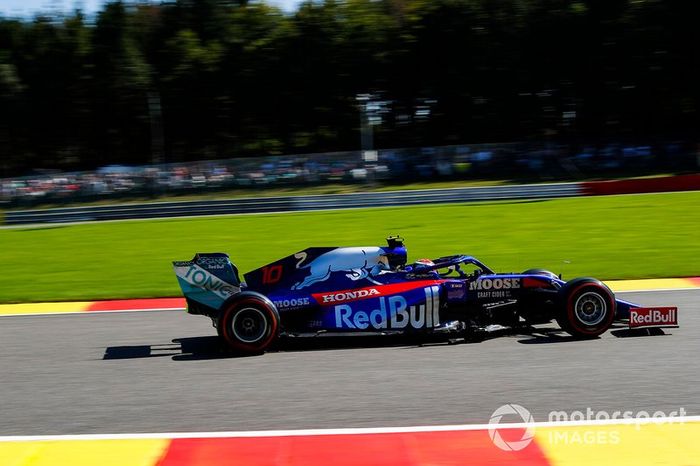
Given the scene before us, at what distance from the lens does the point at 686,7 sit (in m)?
39.6

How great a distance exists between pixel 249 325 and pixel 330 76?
1412 inches

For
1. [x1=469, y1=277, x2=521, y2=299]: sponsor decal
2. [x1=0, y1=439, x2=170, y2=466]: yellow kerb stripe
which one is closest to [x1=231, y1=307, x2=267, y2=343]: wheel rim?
[x1=469, y1=277, x2=521, y2=299]: sponsor decal

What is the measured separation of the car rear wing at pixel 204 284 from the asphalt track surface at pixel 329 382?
551 millimetres

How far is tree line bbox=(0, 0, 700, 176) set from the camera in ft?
→ 134

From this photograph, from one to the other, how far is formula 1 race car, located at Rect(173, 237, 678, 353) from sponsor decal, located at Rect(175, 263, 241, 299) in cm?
1

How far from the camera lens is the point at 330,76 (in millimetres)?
43719

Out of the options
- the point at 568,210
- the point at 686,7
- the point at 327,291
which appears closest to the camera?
the point at 327,291

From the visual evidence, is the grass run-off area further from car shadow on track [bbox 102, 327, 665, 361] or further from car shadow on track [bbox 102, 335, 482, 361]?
car shadow on track [bbox 102, 327, 665, 361]

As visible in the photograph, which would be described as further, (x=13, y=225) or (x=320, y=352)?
(x=13, y=225)

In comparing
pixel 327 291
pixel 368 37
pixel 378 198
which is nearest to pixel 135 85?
pixel 368 37

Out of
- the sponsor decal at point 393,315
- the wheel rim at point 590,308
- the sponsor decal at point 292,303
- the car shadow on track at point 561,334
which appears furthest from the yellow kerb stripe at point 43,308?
the wheel rim at point 590,308

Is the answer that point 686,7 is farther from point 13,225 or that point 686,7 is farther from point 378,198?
point 13,225

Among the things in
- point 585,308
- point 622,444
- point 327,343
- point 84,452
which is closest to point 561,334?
point 585,308

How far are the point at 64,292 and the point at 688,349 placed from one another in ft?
33.4
